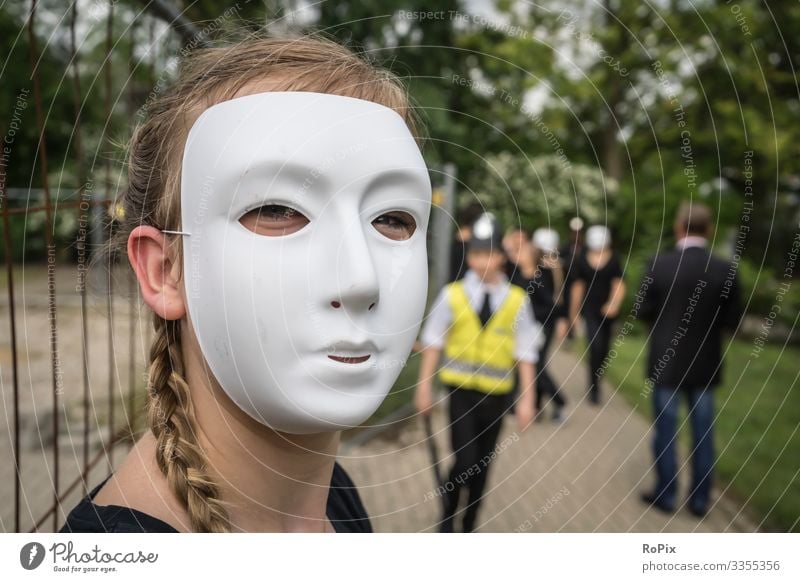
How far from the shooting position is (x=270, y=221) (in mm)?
904

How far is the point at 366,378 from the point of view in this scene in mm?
903

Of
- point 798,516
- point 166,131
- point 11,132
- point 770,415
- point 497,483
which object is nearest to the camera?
point 166,131

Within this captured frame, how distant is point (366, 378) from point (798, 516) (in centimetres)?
268

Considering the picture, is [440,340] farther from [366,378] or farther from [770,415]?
[770,415]

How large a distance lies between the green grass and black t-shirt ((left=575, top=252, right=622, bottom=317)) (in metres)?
0.84

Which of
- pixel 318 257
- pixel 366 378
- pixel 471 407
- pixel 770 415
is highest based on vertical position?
pixel 318 257

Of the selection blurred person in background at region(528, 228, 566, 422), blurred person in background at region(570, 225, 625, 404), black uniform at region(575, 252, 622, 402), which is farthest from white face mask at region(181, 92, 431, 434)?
black uniform at region(575, 252, 622, 402)

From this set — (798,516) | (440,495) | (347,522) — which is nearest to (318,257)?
(347,522)

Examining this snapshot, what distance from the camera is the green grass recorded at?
307 centimetres

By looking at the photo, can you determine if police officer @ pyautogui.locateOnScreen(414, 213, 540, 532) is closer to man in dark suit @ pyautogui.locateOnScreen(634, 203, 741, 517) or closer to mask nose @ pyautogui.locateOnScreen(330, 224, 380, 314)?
man in dark suit @ pyautogui.locateOnScreen(634, 203, 741, 517)

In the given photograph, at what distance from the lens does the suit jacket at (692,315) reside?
3086mm

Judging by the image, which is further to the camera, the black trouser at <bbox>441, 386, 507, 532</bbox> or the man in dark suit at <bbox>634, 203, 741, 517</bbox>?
the man in dark suit at <bbox>634, 203, 741, 517</bbox>

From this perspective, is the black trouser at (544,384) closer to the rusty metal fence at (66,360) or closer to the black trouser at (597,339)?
the black trouser at (597,339)

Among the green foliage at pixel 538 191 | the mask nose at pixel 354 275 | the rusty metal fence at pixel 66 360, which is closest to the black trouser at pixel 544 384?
the green foliage at pixel 538 191
